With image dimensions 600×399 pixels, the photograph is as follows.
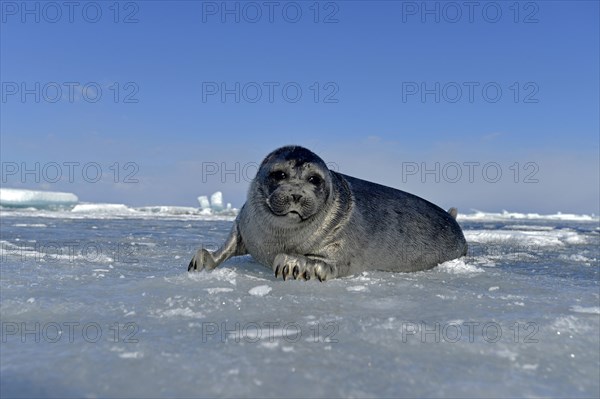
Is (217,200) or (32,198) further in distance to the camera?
(217,200)

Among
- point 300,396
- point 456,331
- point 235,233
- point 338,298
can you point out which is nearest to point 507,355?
point 456,331

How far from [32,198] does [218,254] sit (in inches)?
1239

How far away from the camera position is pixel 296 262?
10.1ft

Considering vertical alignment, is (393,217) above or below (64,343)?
above

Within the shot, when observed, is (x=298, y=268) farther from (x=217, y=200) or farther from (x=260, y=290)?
(x=217, y=200)

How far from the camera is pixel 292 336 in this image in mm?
1742

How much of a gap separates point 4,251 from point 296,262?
2959mm

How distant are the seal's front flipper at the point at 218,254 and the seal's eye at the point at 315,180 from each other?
805 mm

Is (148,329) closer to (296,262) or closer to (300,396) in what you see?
(300,396)

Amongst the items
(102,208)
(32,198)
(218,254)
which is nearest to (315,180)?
(218,254)

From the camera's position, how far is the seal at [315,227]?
3236 millimetres

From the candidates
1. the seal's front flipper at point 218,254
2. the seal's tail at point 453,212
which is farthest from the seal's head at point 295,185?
the seal's tail at point 453,212

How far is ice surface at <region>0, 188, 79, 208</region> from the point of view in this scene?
1168 inches

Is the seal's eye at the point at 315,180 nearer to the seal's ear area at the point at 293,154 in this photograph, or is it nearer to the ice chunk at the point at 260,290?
the seal's ear area at the point at 293,154
